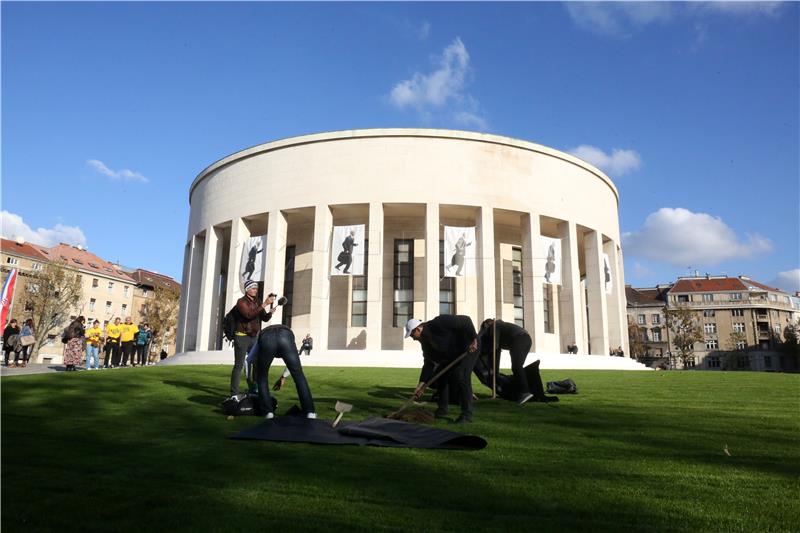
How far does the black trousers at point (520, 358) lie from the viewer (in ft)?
31.4

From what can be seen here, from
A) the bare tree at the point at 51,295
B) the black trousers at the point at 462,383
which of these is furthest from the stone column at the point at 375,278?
the bare tree at the point at 51,295

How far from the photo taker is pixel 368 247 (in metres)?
29.9

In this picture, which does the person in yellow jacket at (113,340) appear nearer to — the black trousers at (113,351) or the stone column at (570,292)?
the black trousers at (113,351)

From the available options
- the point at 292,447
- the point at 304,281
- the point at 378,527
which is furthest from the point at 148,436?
the point at 304,281

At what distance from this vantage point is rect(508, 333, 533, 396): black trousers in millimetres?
9578

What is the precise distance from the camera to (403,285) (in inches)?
1260

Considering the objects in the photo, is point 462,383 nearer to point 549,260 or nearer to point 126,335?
point 126,335

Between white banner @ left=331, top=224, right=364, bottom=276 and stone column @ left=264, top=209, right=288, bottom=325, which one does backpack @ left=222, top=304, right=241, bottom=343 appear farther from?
stone column @ left=264, top=209, right=288, bottom=325

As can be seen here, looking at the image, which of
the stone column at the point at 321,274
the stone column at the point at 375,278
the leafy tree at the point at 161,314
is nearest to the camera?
the stone column at the point at 375,278

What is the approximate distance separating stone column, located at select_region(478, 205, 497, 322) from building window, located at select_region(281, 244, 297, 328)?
9.66 m

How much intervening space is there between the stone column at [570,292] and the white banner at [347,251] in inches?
469

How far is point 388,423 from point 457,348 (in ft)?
6.61

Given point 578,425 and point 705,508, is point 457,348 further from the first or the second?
point 705,508

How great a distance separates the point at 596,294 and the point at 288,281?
61.0 ft
